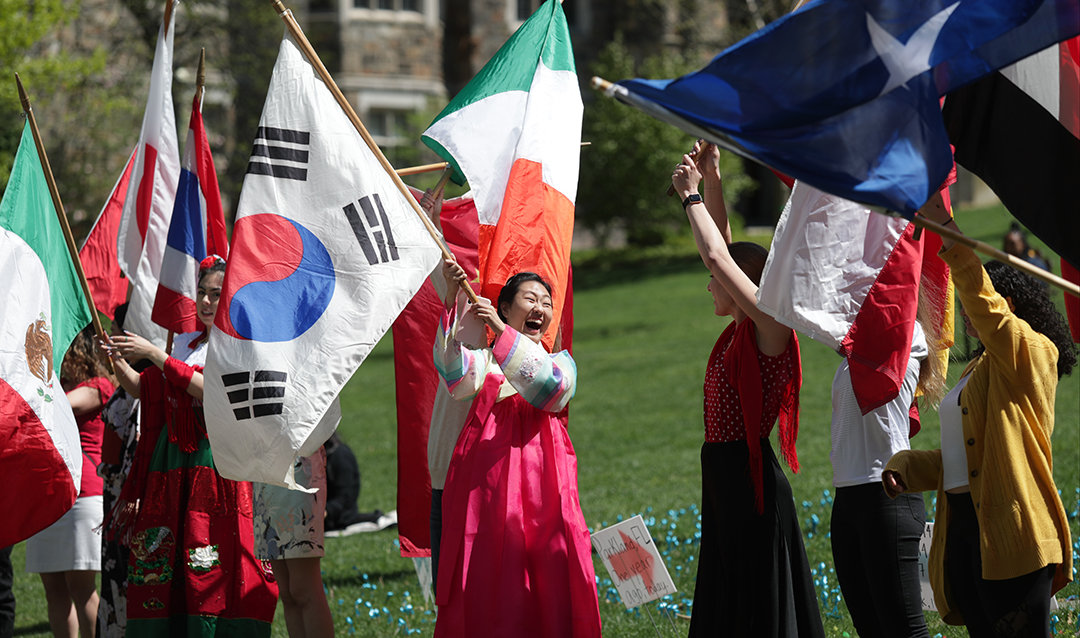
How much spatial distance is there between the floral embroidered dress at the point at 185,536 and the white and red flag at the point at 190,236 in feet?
1.53

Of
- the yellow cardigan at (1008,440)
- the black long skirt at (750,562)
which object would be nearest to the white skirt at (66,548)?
the black long skirt at (750,562)

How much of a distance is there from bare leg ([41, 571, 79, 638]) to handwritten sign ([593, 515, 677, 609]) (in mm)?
3057

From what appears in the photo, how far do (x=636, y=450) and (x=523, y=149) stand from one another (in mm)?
6921

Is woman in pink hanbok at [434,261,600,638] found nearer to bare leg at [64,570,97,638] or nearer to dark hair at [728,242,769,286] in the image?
dark hair at [728,242,769,286]

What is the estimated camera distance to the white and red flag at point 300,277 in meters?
3.97

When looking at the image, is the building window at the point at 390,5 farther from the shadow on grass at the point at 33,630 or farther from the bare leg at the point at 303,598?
the bare leg at the point at 303,598

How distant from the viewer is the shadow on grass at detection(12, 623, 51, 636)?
22.1ft

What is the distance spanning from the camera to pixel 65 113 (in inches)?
825

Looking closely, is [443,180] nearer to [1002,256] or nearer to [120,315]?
[120,315]

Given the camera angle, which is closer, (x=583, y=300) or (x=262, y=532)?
(x=262, y=532)

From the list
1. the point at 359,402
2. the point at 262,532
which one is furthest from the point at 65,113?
the point at 262,532

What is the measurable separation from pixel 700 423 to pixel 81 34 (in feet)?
53.7

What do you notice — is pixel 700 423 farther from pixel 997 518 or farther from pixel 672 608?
pixel 997 518

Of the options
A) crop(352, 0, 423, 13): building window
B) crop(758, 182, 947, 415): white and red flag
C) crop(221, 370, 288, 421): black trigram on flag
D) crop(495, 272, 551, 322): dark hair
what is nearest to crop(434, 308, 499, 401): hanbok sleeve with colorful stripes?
crop(495, 272, 551, 322): dark hair
